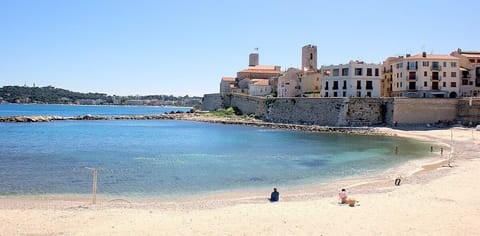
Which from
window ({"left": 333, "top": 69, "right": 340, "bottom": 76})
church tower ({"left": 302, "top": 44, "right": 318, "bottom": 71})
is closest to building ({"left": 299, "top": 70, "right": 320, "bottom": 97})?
window ({"left": 333, "top": 69, "right": 340, "bottom": 76})

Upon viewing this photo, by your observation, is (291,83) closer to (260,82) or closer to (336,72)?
(336,72)

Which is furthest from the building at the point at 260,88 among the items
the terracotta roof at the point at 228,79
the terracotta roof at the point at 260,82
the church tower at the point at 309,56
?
the terracotta roof at the point at 228,79

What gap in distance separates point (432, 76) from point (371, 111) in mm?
8823

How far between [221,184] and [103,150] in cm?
1814

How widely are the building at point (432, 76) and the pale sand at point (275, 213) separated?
38958 millimetres

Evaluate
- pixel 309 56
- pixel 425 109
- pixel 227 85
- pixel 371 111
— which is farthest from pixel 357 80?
pixel 227 85

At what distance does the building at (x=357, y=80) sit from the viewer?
205 ft

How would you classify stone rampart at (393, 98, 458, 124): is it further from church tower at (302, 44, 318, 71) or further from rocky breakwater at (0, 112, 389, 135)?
church tower at (302, 44, 318, 71)

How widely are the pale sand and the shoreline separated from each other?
0.02 m

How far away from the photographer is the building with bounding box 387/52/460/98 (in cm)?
5716

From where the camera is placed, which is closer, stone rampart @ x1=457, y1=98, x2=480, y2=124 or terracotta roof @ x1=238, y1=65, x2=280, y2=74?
stone rampart @ x1=457, y1=98, x2=480, y2=124

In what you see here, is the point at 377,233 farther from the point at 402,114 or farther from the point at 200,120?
the point at 200,120

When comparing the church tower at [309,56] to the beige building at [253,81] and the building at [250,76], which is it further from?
the building at [250,76]

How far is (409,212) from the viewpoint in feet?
48.1
